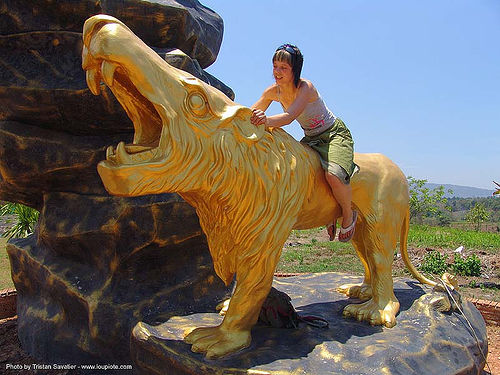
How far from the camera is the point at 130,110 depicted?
7.64 ft

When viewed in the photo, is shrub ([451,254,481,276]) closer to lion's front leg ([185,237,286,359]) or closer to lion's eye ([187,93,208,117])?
lion's front leg ([185,237,286,359])

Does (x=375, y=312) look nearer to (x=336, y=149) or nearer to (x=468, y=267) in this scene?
(x=336, y=149)

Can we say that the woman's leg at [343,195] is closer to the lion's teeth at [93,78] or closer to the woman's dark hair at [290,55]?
the woman's dark hair at [290,55]

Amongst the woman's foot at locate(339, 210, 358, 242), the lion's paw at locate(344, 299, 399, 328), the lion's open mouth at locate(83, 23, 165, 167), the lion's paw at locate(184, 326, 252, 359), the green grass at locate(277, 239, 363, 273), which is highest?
the lion's open mouth at locate(83, 23, 165, 167)

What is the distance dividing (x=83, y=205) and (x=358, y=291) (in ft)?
9.01

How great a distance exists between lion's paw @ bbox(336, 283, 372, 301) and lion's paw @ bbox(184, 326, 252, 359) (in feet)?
5.27

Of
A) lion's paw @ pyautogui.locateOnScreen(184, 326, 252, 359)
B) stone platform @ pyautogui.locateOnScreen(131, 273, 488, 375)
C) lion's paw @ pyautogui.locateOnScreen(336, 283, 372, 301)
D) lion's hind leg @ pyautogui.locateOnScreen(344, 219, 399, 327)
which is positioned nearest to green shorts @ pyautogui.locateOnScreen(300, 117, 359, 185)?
lion's hind leg @ pyautogui.locateOnScreen(344, 219, 399, 327)

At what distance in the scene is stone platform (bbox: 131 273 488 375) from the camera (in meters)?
2.47

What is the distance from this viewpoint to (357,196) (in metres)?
3.17

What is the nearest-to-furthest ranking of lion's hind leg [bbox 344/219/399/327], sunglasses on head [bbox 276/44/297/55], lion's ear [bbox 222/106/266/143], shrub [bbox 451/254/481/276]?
lion's ear [bbox 222/106/266/143]
sunglasses on head [bbox 276/44/297/55]
lion's hind leg [bbox 344/219/399/327]
shrub [bbox 451/254/481/276]

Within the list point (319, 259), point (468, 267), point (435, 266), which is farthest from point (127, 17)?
point (468, 267)

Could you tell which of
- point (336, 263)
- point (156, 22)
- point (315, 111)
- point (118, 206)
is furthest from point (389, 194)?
point (336, 263)

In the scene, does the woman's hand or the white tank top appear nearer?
the woman's hand

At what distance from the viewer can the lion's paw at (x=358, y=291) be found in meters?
3.87
